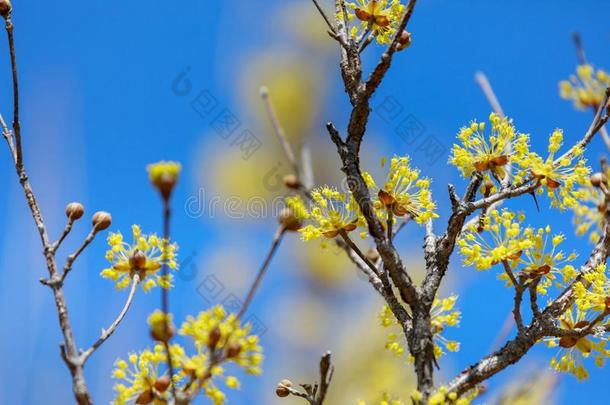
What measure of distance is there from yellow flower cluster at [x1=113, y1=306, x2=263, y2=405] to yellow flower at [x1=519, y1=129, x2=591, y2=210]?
2.46 ft

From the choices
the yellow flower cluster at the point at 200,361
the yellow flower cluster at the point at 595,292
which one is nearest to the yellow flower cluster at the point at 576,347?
the yellow flower cluster at the point at 595,292

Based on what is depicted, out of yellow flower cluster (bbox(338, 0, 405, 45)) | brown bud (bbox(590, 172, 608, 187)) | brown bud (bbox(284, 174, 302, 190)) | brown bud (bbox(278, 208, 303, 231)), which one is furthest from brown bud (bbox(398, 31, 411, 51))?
brown bud (bbox(278, 208, 303, 231))

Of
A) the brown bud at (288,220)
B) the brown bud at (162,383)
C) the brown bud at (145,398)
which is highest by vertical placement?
the brown bud at (288,220)

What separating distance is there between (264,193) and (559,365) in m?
6.30

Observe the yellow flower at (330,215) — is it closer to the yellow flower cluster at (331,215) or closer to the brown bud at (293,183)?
the yellow flower cluster at (331,215)

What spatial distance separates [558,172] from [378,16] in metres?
0.52

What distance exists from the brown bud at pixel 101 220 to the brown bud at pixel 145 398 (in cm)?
34

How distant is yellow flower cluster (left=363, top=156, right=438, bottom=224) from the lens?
4.64ft

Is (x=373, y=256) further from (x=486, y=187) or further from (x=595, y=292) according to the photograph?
(x=595, y=292)

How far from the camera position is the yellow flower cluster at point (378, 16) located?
1470 mm

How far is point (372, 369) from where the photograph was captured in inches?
250

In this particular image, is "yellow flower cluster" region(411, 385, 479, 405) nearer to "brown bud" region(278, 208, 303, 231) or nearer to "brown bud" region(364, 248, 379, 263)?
"brown bud" region(278, 208, 303, 231)

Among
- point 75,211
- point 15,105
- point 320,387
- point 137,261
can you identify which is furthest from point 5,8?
point 320,387

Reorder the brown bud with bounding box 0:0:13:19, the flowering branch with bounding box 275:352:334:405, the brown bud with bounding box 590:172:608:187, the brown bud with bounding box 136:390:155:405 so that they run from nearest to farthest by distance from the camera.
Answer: the flowering branch with bounding box 275:352:334:405 → the brown bud with bounding box 136:390:155:405 → the brown bud with bounding box 0:0:13:19 → the brown bud with bounding box 590:172:608:187
